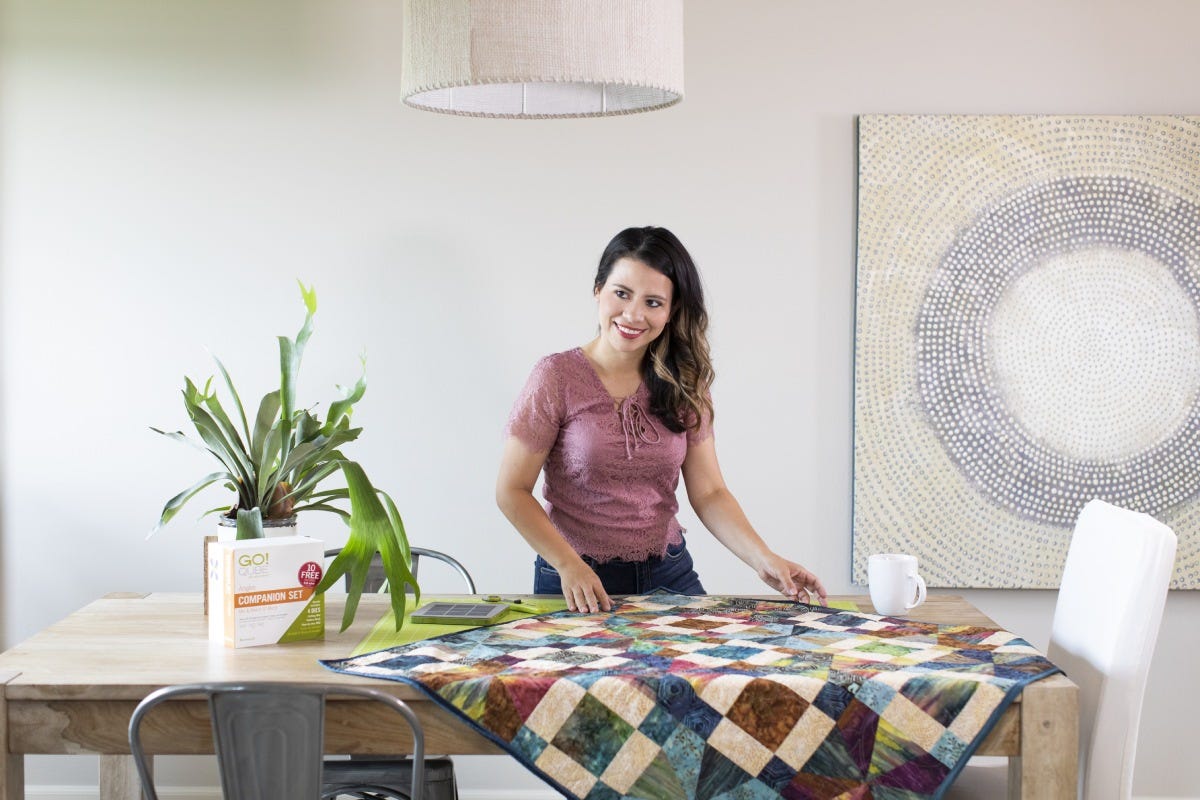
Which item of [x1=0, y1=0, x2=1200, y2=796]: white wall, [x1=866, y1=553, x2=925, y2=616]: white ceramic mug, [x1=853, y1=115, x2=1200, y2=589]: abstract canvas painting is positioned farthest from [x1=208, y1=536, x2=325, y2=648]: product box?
[x1=853, y1=115, x2=1200, y2=589]: abstract canvas painting

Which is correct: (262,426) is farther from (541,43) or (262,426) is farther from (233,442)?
(541,43)

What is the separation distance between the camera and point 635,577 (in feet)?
8.29

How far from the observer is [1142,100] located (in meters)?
3.25

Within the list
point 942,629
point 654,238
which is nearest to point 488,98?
point 654,238

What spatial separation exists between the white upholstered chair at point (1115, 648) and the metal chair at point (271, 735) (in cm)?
106

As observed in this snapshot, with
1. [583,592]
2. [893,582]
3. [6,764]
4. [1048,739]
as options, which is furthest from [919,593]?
[6,764]

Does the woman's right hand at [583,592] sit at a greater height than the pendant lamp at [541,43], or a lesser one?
lesser

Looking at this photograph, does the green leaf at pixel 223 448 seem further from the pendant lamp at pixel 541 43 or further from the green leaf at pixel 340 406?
the pendant lamp at pixel 541 43

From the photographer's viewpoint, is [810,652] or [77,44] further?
[77,44]

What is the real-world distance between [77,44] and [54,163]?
316 mm

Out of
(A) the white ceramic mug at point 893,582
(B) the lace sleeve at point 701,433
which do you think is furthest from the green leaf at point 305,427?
(A) the white ceramic mug at point 893,582

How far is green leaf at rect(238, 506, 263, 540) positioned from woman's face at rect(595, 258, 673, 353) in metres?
0.79

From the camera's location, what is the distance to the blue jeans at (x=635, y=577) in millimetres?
2521

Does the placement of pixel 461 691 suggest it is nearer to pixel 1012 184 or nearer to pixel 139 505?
pixel 139 505
